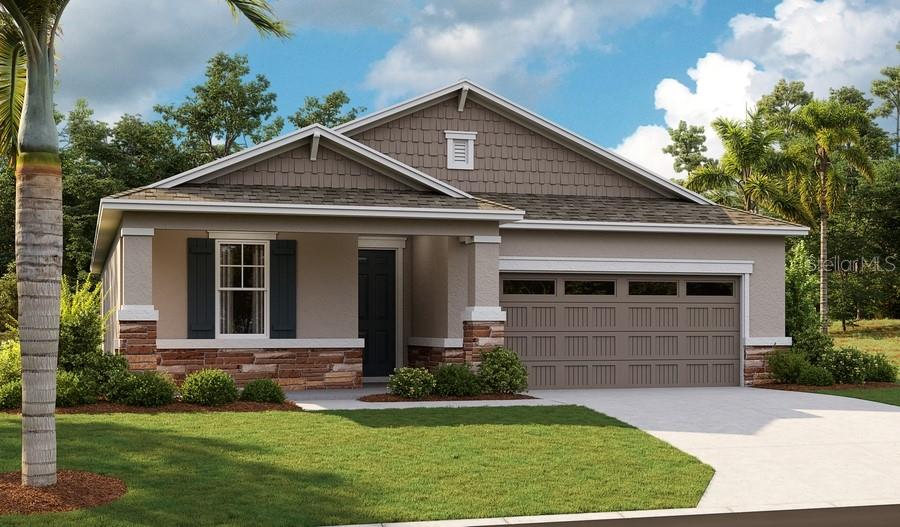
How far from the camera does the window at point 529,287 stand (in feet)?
58.6

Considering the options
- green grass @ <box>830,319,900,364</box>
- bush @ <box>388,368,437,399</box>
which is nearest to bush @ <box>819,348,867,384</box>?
bush @ <box>388,368,437,399</box>

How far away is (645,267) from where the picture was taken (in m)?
18.4

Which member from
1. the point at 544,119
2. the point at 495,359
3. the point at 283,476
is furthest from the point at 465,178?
the point at 283,476

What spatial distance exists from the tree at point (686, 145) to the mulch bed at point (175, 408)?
38.2 m

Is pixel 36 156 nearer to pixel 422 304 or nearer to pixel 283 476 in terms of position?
pixel 283 476

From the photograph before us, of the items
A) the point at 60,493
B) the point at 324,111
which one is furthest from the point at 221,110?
the point at 60,493

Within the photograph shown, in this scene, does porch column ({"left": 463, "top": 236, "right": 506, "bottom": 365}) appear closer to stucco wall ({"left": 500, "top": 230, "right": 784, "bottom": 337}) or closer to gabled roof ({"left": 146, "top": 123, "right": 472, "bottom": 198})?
gabled roof ({"left": 146, "top": 123, "right": 472, "bottom": 198})

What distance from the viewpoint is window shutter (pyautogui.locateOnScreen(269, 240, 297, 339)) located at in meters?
16.9

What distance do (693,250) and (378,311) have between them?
6.20m

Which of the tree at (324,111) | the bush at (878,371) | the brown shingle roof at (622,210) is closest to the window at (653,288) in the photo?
the brown shingle roof at (622,210)

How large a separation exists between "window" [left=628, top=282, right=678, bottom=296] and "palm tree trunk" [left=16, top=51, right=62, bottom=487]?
12144mm

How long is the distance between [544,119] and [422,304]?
4.73 m

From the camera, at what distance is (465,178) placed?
20109 mm

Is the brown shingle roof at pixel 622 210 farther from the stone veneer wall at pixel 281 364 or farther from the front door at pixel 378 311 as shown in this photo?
the stone veneer wall at pixel 281 364
